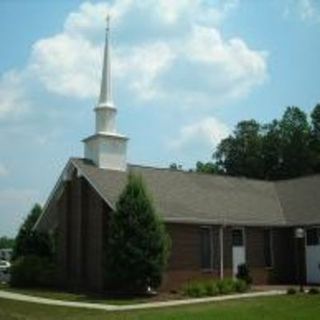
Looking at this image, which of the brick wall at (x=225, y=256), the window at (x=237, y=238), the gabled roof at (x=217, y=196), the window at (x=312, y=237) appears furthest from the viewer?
the window at (x=312, y=237)

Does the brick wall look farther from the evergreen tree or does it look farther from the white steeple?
the evergreen tree

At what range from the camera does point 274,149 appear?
65.1 meters

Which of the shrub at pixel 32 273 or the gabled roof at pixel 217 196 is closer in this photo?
the gabled roof at pixel 217 196

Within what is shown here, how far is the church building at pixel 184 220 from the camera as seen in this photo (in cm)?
3559

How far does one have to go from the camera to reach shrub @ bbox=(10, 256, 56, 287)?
38594 millimetres

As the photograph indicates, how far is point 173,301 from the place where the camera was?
29.8m

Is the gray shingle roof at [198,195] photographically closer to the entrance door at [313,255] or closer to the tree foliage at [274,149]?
the entrance door at [313,255]

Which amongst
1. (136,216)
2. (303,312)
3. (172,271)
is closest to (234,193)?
(172,271)

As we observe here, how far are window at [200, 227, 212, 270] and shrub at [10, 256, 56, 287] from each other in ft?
25.9

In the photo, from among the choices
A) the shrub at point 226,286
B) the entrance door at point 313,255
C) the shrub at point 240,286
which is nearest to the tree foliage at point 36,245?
the shrub at point 226,286

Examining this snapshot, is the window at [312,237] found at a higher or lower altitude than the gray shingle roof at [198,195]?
lower

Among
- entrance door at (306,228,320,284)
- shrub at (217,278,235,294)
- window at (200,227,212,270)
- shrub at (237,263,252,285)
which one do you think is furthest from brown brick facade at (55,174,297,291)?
shrub at (217,278,235,294)

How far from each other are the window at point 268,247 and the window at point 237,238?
182cm

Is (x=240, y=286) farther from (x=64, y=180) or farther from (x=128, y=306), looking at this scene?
(x=64, y=180)
